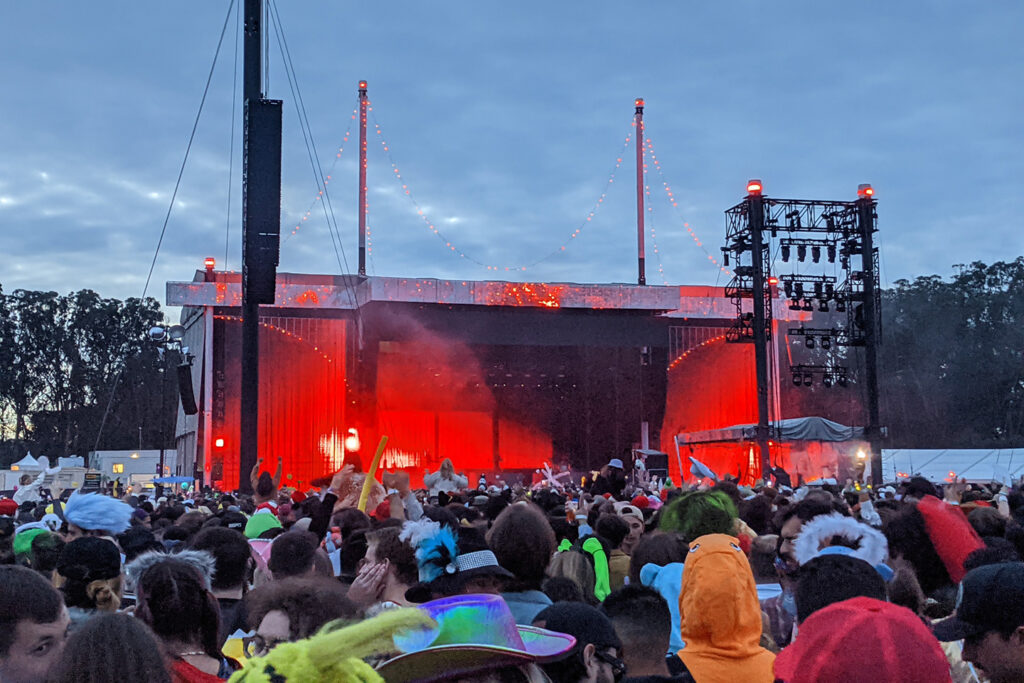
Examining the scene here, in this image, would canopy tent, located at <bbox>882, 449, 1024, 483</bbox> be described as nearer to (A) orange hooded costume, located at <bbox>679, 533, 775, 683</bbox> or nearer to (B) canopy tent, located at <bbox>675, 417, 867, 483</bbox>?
(B) canopy tent, located at <bbox>675, 417, 867, 483</bbox>

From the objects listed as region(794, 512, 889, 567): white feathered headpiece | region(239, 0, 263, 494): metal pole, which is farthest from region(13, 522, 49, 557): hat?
region(239, 0, 263, 494): metal pole

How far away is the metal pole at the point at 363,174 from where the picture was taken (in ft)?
99.1

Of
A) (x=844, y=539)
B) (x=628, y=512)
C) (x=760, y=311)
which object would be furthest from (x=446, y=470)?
(x=760, y=311)

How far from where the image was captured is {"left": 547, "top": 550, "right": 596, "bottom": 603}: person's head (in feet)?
15.8

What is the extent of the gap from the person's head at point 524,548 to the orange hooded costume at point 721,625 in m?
0.94

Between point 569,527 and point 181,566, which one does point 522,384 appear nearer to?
point 569,527

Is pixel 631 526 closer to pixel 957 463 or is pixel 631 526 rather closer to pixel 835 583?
pixel 835 583

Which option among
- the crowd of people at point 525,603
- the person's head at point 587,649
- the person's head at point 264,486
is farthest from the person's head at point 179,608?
the person's head at point 264,486

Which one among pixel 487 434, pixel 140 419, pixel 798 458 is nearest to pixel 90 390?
pixel 140 419

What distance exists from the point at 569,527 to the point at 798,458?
88.3ft

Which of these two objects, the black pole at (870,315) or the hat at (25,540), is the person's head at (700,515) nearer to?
the hat at (25,540)

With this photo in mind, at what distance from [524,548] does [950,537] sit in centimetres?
190

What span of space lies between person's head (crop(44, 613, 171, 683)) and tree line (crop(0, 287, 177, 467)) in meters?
60.6

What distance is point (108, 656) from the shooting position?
1831 millimetres
